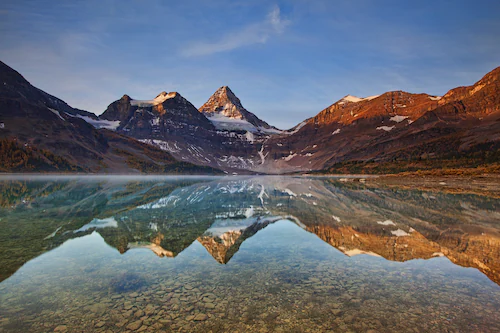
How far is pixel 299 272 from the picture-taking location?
16016mm

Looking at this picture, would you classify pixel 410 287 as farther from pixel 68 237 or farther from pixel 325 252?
pixel 68 237

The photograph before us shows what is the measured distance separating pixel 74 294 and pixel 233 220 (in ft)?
71.8

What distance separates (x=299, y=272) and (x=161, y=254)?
28.3 ft

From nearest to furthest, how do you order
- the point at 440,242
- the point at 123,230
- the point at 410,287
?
the point at 410,287 → the point at 440,242 → the point at 123,230

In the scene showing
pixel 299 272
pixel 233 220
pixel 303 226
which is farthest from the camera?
pixel 233 220

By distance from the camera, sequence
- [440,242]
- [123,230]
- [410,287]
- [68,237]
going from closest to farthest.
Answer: [410,287], [440,242], [68,237], [123,230]

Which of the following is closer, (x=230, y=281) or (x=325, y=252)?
(x=230, y=281)

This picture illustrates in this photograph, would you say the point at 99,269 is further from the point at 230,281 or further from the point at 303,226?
the point at 303,226

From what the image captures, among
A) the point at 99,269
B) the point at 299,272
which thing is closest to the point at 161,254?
the point at 99,269

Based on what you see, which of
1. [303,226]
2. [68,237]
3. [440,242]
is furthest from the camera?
[303,226]

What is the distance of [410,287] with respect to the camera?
13789 mm

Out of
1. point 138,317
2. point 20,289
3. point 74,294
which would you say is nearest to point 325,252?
point 138,317

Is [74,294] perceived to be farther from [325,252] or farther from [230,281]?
[325,252]

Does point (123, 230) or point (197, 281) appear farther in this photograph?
point (123, 230)
